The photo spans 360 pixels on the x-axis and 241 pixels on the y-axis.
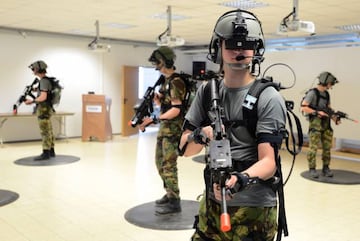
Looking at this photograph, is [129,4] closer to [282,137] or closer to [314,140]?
[314,140]

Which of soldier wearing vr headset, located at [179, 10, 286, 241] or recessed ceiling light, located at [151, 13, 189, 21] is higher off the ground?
recessed ceiling light, located at [151, 13, 189, 21]

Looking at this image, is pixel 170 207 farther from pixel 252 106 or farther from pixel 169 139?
pixel 252 106

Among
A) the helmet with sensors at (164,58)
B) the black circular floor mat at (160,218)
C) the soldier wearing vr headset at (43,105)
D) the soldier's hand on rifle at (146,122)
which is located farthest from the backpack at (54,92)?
the soldier's hand on rifle at (146,122)

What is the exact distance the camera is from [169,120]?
4.24 metres

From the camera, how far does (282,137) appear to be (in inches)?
67.5

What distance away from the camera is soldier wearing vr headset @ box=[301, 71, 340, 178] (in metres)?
6.39

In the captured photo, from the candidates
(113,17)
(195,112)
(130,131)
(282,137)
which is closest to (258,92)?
(282,137)

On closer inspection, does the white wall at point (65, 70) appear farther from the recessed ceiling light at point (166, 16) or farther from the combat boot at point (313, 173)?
the combat boot at point (313, 173)

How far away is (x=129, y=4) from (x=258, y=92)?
512 centimetres

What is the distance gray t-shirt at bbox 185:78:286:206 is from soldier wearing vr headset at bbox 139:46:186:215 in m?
2.32

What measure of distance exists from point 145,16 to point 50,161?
3.19 metres

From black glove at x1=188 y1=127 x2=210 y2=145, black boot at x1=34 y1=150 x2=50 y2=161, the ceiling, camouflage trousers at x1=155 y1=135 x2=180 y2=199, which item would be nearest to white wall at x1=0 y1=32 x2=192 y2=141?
the ceiling

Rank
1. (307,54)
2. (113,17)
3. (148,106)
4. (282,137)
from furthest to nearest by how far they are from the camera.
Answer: (307,54), (113,17), (148,106), (282,137)

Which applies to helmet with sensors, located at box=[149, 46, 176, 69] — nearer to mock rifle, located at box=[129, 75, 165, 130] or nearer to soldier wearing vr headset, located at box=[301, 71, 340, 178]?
mock rifle, located at box=[129, 75, 165, 130]
